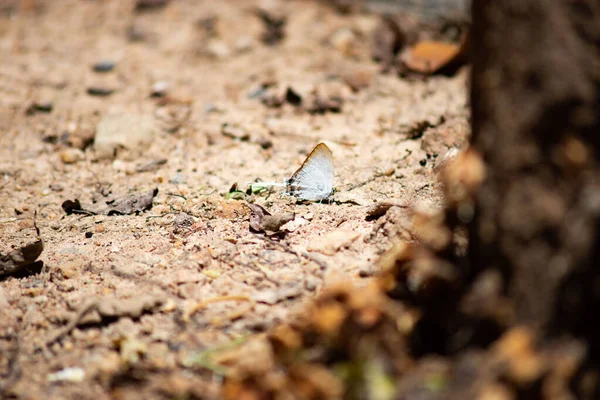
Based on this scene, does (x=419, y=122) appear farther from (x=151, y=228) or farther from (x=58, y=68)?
(x=58, y=68)

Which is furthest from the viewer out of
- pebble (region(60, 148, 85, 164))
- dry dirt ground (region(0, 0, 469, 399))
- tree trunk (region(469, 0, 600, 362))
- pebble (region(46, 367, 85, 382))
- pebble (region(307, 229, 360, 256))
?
pebble (region(60, 148, 85, 164))

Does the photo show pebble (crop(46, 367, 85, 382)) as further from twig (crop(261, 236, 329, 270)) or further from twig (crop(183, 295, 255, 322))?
twig (crop(261, 236, 329, 270))

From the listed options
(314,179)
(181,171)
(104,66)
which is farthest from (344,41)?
(314,179)

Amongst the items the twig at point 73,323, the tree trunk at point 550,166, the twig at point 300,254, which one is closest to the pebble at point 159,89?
the twig at point 300,254

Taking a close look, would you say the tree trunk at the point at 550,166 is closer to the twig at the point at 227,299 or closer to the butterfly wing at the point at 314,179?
the twig at the point at 227,299

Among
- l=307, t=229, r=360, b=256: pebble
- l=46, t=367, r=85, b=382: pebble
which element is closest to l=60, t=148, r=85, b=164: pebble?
l=307, t=229, r=360, b=256: pebble

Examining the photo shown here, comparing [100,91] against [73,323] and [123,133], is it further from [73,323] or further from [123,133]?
[73,323]
